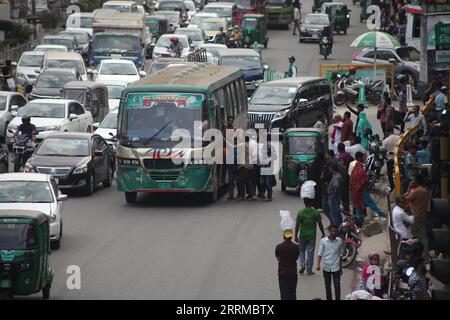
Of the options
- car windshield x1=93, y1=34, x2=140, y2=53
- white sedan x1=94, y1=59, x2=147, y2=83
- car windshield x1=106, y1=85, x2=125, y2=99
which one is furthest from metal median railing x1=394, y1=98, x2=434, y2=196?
car windshield x1=93, y1=34, x2=140, y2=53

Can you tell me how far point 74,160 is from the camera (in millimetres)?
29047

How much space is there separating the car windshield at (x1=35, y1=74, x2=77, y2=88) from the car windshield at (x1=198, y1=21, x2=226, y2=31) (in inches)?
914

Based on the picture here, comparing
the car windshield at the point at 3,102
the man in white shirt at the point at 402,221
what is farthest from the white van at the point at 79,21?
the man in white shirt at the point at 402,221

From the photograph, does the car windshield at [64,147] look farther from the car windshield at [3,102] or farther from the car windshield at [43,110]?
the car windshield at [3,102]

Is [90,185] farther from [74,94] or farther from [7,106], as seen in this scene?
[74,94]

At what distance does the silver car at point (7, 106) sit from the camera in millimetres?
36406

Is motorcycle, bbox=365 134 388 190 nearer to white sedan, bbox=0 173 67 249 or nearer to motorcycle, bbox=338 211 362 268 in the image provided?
motorcycle, bbox=338 211 362 268

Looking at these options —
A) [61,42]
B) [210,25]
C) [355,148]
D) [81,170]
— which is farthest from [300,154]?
[210,25]

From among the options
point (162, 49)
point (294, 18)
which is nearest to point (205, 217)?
point (162, 49)

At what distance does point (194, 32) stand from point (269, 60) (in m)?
4.14

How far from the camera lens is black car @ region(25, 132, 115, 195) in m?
28.6

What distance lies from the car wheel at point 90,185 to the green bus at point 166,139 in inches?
45.5

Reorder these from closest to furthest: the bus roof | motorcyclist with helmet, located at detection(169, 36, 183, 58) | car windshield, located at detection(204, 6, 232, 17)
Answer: the bus roof < motorcyclist with helmet, located at detection(169, 36, 183, 58) < car windshield, located at detection(204, 6, 232, 17)
